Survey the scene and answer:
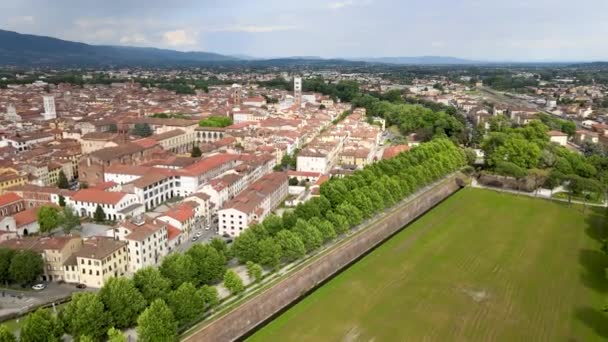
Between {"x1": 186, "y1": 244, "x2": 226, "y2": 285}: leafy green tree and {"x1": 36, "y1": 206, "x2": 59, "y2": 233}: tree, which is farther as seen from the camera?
{"x1": 36, "y1": 206, "x2": 59, "y2": 233}: tree

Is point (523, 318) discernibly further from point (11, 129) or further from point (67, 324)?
point (11, 129)

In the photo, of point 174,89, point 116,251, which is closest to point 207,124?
point 116,251

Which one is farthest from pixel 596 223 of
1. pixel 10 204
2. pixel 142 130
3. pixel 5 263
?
pixel 142 130

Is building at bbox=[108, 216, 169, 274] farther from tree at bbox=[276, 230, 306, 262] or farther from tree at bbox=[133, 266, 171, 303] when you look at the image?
tree at bbox=[276, 230, 306, 262]

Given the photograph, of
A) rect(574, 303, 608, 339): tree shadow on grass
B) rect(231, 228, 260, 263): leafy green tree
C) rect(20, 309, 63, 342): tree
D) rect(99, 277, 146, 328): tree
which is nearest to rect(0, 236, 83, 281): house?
rect(99, 277, 146, 328): tree

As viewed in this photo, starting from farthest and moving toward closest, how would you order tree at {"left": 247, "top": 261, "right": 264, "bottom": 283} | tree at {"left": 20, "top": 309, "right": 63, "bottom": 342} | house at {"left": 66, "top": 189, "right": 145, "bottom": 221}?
1. house at {"left": 66, "top": 189, "right": 145, "bottom": 221}
2. tree at {"left": 247, "top": 261, "right": 264, "bottom": 283}
3. tree at {"left": 20, "top": 309, "right": 63, "bottom": 342}

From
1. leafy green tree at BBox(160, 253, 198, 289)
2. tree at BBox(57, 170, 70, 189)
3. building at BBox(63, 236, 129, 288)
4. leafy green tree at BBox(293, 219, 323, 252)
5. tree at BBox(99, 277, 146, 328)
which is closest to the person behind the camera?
tree at BBox(99, 277, 146, 328)

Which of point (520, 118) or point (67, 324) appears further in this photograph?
point (520, 118)
